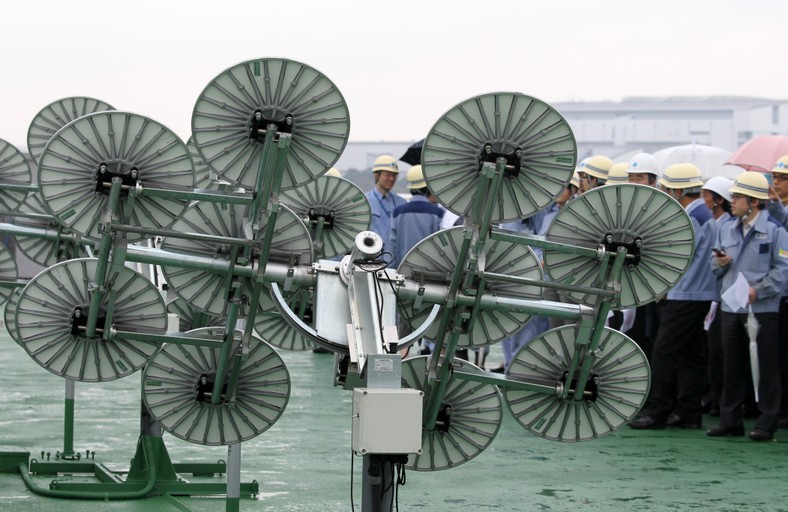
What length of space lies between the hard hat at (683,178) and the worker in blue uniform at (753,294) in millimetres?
1011

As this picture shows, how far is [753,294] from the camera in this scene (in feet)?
32.5

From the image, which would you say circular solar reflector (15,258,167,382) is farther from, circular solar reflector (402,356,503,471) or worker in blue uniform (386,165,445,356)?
worker in blue uniform (386,165,445,356)

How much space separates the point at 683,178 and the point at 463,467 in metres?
3.83

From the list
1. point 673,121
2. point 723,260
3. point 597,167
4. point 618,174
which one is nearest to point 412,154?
point 597,167

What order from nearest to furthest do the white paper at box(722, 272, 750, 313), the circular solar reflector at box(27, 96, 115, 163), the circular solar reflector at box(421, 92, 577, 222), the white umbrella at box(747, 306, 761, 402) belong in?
1. the circular solar reflector at box(421, 92, 577, 222)
2. the circular solar reflector at box(27, 96, 115, 163)
3. the white paper at box(722, 272, 750, 313)
4. the white umbrella at box(747, 306, 761, 402)

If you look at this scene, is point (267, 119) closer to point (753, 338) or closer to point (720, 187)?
point (753, 338)

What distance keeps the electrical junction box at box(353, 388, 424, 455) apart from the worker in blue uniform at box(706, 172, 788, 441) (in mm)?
5592

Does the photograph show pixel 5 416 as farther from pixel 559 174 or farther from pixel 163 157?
pixel 559 174

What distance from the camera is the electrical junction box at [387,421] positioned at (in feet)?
16.0

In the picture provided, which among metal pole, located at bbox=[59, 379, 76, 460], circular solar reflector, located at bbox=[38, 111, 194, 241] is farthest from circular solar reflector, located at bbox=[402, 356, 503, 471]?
metal pole, located at bbox=[59, 379, 76, 460]

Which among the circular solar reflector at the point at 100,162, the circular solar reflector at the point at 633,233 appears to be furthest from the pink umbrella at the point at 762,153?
the circular solar reflector at the point at 100,162

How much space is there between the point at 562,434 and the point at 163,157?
7.50 feet

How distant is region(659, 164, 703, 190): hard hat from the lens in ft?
36.5

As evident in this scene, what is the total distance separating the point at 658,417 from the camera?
1067 centimetres
